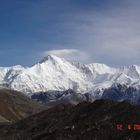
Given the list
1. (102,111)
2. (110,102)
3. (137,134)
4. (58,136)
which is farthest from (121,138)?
(110,102)

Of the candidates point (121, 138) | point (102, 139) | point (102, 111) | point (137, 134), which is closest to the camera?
point (137, 134)

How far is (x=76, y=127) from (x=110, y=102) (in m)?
27.4

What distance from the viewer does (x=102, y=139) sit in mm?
136625

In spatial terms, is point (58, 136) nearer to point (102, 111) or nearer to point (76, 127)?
point (76, 127)

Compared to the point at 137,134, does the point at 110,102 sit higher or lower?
higher

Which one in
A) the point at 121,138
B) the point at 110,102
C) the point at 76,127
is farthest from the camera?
the point at 110,102

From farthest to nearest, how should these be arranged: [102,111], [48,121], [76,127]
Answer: [48,121], [102,111], [76,127]

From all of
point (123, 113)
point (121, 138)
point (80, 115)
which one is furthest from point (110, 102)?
point (121, 138)

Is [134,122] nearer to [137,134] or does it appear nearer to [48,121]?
[137,134]

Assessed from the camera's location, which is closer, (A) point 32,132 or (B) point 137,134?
(B) point 137,134

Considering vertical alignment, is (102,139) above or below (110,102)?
below

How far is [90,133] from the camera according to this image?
141 meters

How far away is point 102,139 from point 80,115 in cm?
4168

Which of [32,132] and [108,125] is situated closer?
[108,125]
